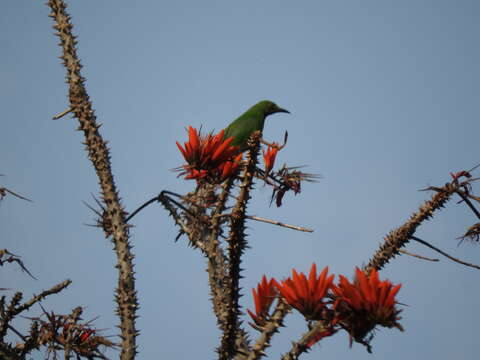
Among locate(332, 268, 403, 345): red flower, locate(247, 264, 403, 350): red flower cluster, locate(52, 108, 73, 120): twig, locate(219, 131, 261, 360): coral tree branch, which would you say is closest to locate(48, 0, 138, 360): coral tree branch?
locate(52, 108, 73, 120): twig

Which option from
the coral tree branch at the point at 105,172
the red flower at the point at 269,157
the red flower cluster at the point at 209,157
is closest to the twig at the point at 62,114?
the coral tree branch at the point at 105,172

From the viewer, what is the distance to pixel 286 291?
10.1ft

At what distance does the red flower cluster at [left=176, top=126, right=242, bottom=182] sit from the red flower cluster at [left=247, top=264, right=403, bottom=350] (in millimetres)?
1261

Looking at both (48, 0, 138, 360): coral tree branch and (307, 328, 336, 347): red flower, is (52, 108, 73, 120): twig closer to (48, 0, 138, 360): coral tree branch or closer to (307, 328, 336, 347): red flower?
(48, 0, 138, 360): coral tree branch

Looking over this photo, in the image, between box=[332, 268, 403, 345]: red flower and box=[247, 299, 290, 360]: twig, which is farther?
box=[247, 299, 290, 360]: twig

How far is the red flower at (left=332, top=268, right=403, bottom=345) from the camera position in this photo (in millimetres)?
2914

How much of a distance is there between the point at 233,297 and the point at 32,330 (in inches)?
75.9

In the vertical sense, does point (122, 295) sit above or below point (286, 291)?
above

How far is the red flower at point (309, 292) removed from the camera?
3.01 m

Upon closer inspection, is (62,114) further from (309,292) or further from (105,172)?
(309,292)

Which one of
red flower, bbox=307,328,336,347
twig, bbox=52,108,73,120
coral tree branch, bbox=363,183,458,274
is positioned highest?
twig, bbox=52,108,73,120

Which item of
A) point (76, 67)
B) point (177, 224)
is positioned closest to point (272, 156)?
point (177, 224)

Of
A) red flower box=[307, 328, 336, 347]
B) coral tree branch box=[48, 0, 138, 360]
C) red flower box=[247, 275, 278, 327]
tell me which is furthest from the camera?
coral tree branch box=[48, 0, 138, 360]

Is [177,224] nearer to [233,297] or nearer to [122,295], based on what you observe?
[122,295]
